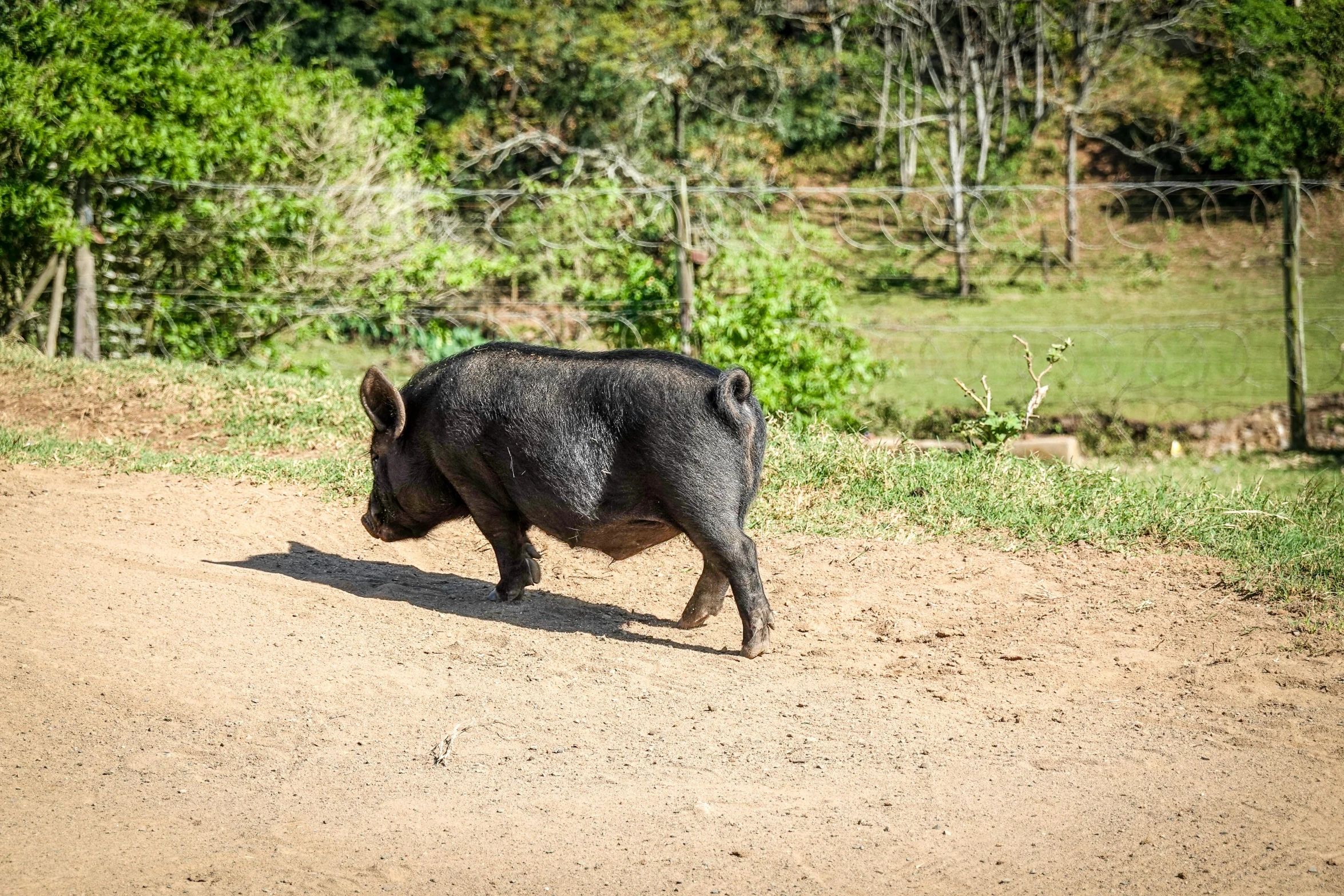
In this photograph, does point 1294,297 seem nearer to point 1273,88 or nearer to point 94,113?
point 94,113

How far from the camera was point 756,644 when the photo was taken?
16.8 ft

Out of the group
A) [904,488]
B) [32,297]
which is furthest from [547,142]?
[904,488]

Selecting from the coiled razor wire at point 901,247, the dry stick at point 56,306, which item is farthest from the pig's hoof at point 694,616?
the dry stick at point 56,306

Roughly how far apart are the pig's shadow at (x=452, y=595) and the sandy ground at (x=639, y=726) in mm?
24

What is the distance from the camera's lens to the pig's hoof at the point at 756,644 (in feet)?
16.8

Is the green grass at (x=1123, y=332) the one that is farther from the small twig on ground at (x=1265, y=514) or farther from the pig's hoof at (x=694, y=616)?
the pig's hoof at (x=694, y=616)

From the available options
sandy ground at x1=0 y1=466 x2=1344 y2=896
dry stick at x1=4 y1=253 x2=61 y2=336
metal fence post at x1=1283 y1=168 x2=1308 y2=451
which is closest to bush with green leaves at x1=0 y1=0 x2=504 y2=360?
dry stick at x1=4 y1=253 x2=61 y2=336

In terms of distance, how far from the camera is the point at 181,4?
41.2 feet

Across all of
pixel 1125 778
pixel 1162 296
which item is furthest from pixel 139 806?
pixel 1162 296

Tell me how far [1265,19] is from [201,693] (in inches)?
719

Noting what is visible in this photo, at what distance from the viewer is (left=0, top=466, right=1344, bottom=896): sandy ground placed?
3.56 metres

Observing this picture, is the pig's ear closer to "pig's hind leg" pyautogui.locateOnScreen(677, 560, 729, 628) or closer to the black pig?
the black pig

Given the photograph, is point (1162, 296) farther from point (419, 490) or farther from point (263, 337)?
point (419, 490)

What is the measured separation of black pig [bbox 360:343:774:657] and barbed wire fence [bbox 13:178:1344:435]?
13.7 ft
